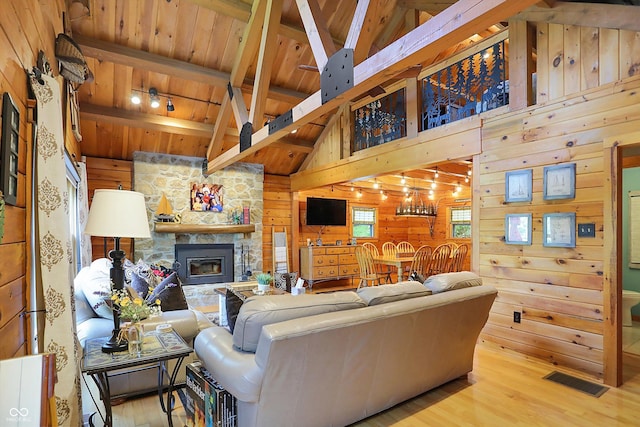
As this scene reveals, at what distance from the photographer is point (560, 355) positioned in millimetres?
3053

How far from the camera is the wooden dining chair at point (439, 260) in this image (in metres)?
5.68

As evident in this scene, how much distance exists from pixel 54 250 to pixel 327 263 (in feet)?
19.5

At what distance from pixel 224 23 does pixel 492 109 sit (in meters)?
3.46

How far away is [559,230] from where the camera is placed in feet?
10.00

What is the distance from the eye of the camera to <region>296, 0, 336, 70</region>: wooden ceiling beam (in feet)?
9.15

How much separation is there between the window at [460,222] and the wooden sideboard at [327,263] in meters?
3.03

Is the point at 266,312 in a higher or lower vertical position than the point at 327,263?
higher

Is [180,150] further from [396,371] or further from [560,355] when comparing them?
[560,355]

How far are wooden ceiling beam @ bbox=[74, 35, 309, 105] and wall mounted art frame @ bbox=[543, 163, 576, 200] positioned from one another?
3.89 metres

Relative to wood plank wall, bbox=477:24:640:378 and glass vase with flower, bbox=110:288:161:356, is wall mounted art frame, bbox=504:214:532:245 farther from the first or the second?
glass vase with flower, bbox=110:288:161:356

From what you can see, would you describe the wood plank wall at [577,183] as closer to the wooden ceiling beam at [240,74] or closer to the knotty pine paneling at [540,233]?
the knotty pine paneling at [540,233]

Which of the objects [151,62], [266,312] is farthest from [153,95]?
[266,312]

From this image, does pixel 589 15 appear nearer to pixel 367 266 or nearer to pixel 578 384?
pixel 578 384

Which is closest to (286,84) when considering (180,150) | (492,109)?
(180,150)
